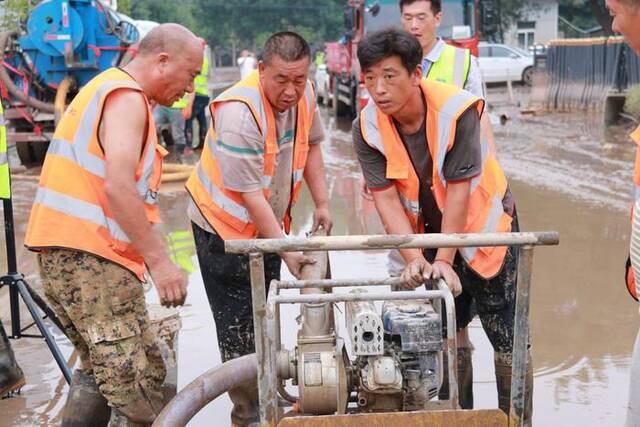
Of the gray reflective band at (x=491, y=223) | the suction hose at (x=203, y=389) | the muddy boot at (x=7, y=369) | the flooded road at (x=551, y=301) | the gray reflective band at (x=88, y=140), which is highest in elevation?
the gray reflective band at (x=88, y=140)

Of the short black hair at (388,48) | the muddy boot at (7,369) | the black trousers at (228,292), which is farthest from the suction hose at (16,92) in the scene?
the short black hair at (388,48)

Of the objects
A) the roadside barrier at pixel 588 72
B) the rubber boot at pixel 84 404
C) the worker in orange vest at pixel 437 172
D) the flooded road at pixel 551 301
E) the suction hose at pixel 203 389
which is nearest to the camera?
the suction hose at pixel 203 389

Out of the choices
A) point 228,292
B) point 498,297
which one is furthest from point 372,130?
point 228,292

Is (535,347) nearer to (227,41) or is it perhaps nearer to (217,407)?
(217,407)

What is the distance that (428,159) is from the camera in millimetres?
3557

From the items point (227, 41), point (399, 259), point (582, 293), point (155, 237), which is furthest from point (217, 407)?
point (227, 41)

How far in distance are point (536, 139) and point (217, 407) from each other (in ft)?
38.1

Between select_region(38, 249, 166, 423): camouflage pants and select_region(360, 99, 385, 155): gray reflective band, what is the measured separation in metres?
1.04

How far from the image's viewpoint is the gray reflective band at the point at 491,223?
3.57 metres

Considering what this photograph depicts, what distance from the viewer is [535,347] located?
5.13m

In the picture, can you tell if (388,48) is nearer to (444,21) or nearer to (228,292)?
(228,292)

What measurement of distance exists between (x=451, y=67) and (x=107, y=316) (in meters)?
2.24

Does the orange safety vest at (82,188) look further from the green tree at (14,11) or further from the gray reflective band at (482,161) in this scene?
the green tree at (14,11)

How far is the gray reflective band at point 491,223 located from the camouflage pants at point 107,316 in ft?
4.12
